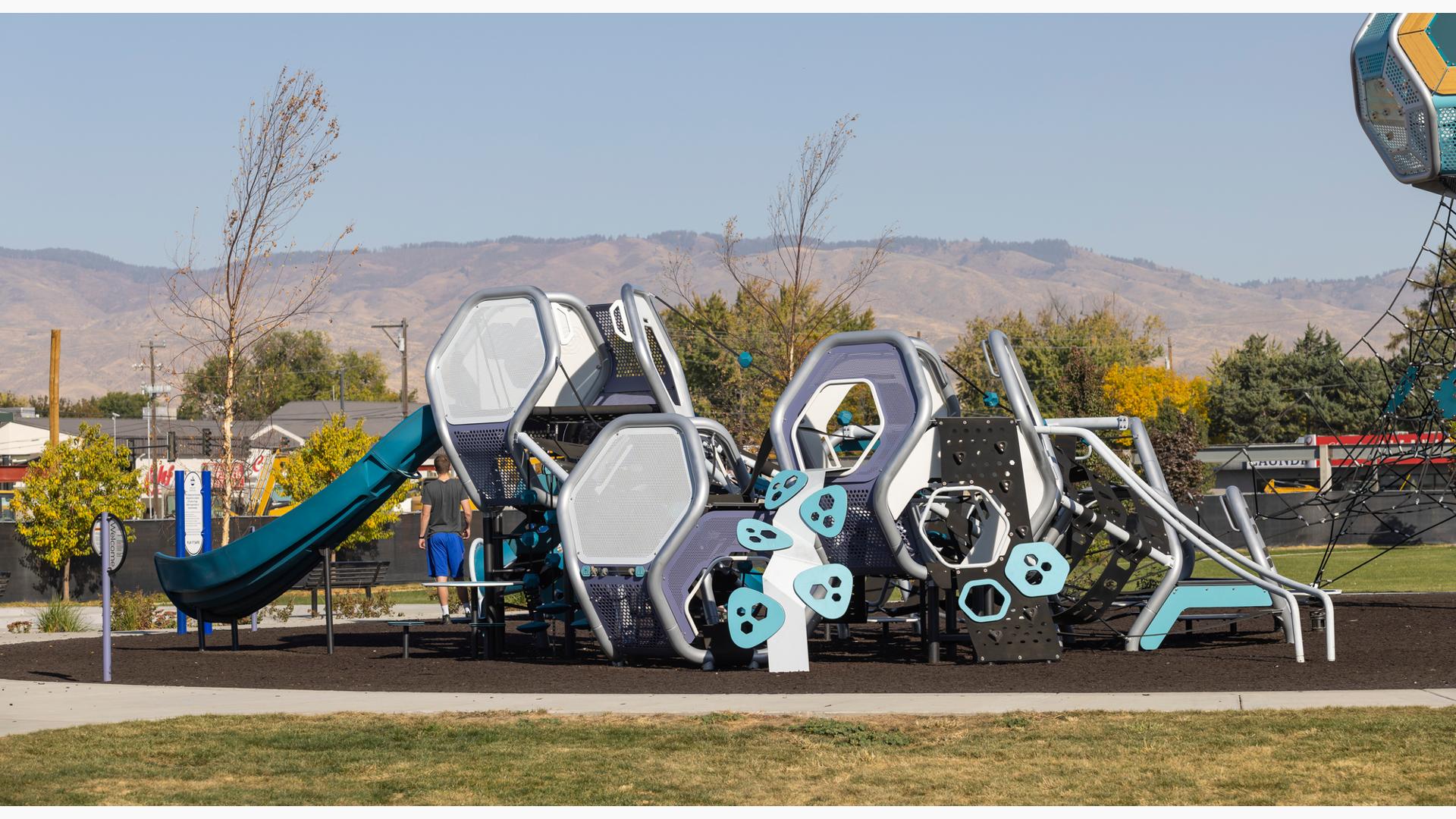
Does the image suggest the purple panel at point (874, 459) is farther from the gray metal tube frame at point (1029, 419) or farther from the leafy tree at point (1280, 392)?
the leafy tree at point (1280, 392)

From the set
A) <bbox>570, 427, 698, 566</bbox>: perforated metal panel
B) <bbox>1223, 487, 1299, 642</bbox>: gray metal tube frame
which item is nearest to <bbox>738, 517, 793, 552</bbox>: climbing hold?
<bbox>570, 427, 698, 566</bbox>: perforated metal panel

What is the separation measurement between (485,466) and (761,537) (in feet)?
9.15

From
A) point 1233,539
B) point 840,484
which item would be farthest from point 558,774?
point 1233,539

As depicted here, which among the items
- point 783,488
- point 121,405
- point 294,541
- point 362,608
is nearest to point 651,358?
point 783,488

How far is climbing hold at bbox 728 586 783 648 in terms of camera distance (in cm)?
1212

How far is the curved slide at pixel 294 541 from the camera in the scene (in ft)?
46.2

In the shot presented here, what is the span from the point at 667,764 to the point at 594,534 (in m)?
4.44

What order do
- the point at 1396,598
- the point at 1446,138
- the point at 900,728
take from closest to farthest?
the point at 900,728 < the point at 1446,138 < the point at 1396,598

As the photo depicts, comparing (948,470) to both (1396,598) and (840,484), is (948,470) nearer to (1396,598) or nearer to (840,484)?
(840,484)

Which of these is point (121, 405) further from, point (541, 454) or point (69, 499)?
point (541, 454)

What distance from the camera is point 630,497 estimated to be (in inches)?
490

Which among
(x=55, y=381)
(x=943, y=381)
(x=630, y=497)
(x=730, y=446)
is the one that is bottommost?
(x=630, y=497)

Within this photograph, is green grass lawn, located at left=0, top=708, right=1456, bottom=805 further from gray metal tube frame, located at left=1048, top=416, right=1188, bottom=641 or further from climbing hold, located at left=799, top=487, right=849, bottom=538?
gray metal tube frame, located at left=1048, top=416, right=1188, bottom=641

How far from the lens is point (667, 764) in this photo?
819 cm
